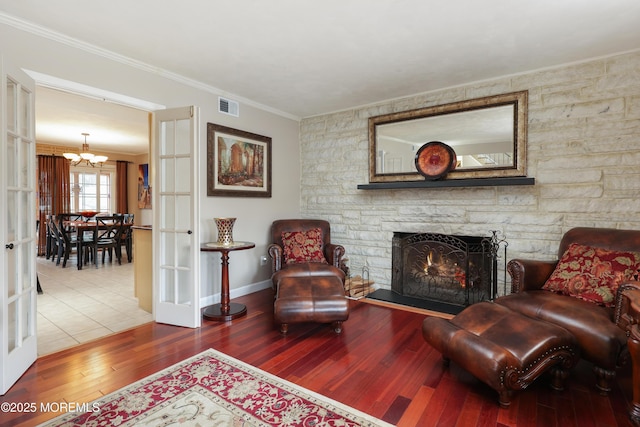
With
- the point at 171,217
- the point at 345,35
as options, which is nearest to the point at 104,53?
the point at 171,217

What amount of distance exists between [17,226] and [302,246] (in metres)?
2.60

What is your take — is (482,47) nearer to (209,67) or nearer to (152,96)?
(209,67)

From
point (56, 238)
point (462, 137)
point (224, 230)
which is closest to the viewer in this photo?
point (224, 230)

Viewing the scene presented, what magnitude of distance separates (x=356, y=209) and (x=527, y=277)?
7.28 feet

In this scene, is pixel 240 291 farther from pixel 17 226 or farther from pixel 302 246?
pixel 17 226

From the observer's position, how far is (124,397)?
6.33 ft

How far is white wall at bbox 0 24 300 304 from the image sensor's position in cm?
247

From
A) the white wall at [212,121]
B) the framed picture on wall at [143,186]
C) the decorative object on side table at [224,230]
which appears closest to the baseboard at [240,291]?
the white wall at [212,121]

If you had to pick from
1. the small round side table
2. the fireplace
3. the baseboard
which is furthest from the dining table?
the fireplace

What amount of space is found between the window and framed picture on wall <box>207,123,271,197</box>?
20.7ft

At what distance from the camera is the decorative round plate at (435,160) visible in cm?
363

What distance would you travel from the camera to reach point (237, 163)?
13.2 feet

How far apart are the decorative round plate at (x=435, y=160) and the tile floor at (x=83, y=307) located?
11.1 feet

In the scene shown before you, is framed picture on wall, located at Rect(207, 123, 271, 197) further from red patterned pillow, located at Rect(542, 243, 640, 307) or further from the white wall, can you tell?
red patterned pillow, located at Rect(542, 243, 640, 307)
